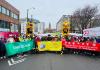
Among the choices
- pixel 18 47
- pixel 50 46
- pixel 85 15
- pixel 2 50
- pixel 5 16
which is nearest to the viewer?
pixel 2 50

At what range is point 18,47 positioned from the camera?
25141mm

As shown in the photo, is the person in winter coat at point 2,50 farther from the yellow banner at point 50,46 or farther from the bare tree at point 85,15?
the bare tree at point 85,15

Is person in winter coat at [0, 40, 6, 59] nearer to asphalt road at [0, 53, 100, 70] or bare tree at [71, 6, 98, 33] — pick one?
asphalt road at [0, 53, 100, 70]

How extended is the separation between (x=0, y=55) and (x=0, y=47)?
0.57m

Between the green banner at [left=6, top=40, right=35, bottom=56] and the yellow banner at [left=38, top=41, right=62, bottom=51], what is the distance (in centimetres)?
86

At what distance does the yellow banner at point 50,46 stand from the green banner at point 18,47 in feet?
2.82

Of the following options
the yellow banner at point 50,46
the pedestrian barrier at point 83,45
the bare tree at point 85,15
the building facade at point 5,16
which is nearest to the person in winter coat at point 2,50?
the yellow banner at point 50,46

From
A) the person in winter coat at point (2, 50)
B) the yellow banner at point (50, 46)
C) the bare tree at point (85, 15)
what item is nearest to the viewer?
the person in winter coat at point (2, 50)

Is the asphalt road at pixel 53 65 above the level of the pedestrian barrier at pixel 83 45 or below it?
below

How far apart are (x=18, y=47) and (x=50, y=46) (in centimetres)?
447

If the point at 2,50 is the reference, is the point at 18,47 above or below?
above

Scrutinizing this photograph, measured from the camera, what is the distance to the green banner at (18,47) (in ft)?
74.7

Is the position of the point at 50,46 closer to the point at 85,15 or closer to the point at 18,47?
the point at 18,47

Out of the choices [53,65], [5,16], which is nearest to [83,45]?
[53,65]
